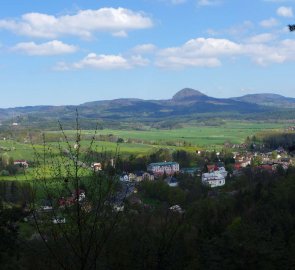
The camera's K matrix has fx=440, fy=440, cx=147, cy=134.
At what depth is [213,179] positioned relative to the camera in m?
47.2

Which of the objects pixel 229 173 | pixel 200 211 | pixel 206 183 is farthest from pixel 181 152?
pixel 200 211

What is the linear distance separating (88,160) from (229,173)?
4867 centimetres

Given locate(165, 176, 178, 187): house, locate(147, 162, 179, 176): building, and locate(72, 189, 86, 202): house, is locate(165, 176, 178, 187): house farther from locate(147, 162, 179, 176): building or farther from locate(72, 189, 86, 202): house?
locate(72, 189, 86, 202): house

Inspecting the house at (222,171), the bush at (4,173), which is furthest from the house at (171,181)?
the bush at (4,173)

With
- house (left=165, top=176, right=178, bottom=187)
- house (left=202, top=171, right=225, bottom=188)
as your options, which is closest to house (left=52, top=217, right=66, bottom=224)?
house (left=165, top=176, right=178, bottom=187)

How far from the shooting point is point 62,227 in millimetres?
3887

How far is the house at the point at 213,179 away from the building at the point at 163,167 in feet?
22.7

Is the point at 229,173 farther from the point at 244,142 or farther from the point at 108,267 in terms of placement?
the point at 108,267

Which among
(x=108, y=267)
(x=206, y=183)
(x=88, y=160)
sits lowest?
(x=206, y=183)

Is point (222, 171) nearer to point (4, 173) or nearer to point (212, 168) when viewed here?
point (212, 168)

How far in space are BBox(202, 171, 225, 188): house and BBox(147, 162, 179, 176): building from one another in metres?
6.93

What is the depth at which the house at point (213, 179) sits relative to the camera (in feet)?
152

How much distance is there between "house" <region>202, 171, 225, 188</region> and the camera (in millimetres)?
46344

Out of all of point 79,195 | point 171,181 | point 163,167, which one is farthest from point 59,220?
point 163,167
